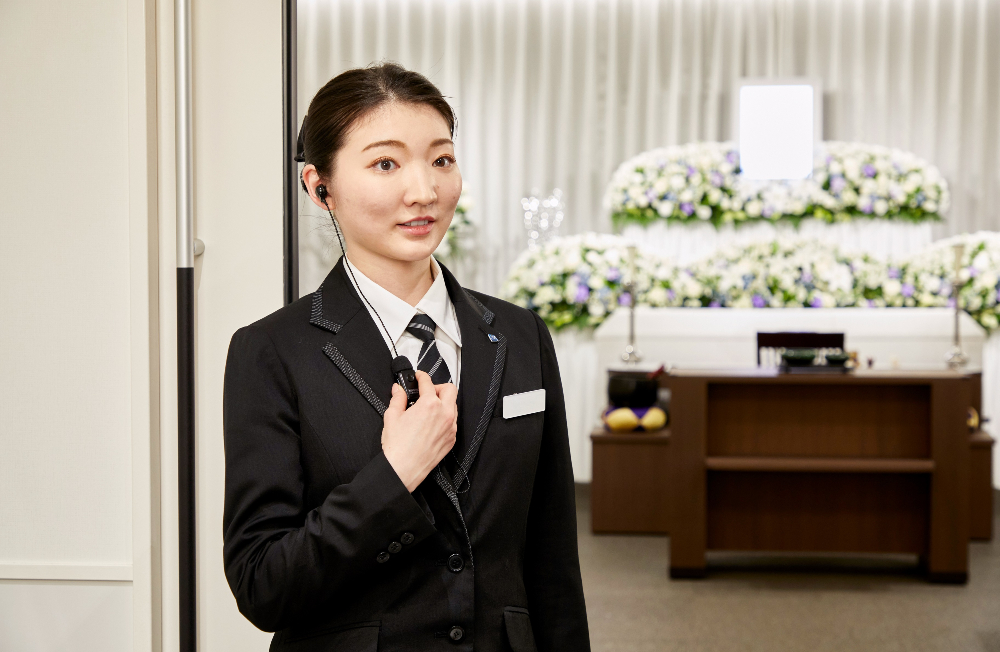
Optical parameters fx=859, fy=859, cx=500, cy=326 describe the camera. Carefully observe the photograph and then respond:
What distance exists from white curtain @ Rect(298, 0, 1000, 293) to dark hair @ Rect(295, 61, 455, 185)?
5134mm

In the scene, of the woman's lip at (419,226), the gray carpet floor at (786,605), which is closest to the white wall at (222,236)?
the woman's lip at (419,226)

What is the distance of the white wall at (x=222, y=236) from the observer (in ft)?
5.57

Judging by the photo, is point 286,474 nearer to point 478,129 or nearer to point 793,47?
point 478,129

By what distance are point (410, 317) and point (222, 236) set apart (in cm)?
84

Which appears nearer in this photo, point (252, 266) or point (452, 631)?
point (452, 631)

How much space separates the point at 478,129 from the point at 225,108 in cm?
473

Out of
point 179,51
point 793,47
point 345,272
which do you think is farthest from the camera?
point 793,47

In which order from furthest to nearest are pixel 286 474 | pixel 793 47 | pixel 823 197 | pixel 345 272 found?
pixel 793 47
pixel 823 197
pixel 345 272
pixel 286 474

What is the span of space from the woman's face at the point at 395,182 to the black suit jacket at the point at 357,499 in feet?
0.35

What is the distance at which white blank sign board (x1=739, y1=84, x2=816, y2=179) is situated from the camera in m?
5.94

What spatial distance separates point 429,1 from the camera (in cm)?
610

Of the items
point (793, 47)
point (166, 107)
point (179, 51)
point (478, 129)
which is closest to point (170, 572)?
point (166, 107)

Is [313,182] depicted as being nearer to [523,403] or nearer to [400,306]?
[400,306]

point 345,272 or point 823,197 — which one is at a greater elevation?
point 823,197
